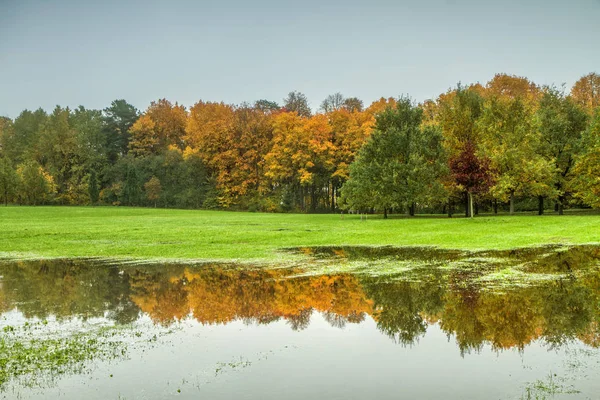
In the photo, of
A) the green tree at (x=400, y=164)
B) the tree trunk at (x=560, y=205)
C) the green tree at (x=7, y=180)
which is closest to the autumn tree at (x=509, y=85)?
the tree trunk at (x=560, y=205)

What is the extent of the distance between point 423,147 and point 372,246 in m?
29.0

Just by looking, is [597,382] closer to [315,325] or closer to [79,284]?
[315,325]

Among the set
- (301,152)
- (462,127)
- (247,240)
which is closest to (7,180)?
(301,152)

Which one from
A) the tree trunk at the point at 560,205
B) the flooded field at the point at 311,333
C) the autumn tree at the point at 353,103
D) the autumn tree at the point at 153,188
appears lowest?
the flooded field at the point at 311,333

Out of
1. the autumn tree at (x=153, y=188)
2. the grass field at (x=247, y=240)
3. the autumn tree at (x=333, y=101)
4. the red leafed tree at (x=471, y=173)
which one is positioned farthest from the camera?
the autumn tree at (x=333, y=101)

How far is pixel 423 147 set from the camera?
55.3 meters

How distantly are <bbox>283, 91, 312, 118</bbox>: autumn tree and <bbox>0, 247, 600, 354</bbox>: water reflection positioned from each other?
82.2 m

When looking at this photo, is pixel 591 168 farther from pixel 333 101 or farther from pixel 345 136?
pixel 333 101

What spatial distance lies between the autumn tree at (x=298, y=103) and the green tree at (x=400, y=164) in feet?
139

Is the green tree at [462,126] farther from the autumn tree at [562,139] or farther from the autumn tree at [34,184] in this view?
the autumn tree at [34,184]

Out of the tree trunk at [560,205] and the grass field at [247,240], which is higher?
the tree trunk at [560,205]

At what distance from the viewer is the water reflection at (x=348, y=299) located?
36.2 feet

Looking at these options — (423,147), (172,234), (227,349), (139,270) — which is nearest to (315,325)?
(227,349)

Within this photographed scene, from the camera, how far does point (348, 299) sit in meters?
14.5
